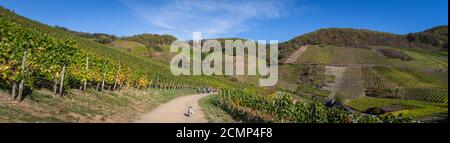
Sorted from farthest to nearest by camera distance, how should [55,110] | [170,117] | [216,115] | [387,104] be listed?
1. [387,104]
2. [216,115]
3. [170,117]
4. [55,110]

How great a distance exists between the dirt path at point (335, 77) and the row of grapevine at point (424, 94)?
2142cm

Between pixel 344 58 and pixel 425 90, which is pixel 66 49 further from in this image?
pixel 344 58

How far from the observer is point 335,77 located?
162000 mm

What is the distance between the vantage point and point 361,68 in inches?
6698

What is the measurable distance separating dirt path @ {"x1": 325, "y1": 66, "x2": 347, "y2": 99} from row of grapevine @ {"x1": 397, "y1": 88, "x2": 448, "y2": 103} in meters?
21.4

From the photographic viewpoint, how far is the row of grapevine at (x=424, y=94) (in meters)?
111

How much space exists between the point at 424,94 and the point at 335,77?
4572 cm

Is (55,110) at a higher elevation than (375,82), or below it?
higher

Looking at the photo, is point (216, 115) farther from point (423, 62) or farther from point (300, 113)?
point (423, 62)

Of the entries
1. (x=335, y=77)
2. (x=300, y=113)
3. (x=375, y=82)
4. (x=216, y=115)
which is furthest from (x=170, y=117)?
(x=335, y=77)

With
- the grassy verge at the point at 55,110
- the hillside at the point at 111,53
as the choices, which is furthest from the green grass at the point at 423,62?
the grassy verge at the point at 55,110
